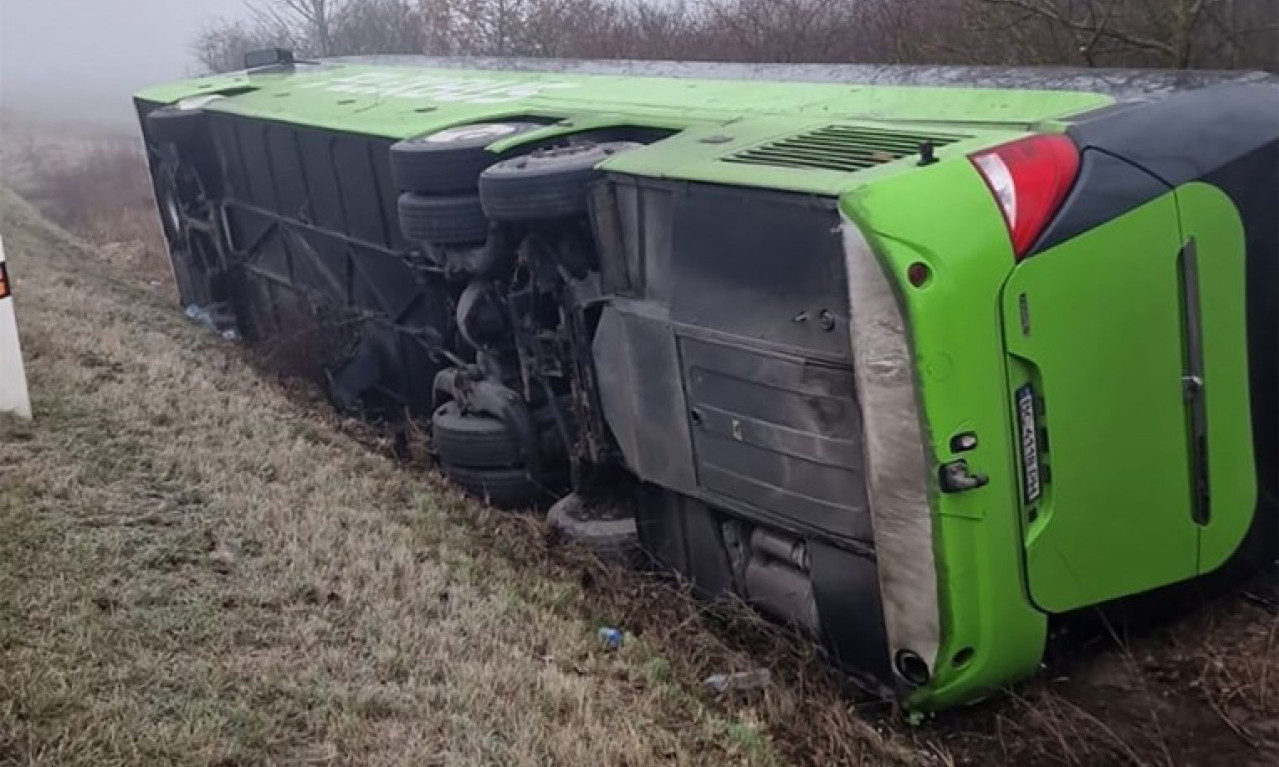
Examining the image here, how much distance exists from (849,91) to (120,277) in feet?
29.4

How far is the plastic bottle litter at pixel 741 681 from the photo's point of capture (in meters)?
4.11

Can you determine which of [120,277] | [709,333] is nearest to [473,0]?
[120,277]

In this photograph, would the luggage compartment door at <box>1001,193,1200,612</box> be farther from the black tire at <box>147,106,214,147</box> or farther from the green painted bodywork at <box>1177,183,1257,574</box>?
the black tire at <box>147,106,214,147</box>

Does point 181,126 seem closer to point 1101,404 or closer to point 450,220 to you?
point 450,220

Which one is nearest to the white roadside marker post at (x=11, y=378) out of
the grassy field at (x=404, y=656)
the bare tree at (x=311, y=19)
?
the grassy field at (x=404, y=656)

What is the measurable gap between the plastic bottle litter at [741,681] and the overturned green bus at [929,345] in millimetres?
209

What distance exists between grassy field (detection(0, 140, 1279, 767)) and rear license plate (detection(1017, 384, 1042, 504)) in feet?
1.99

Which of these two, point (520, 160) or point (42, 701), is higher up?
point (520, 160)

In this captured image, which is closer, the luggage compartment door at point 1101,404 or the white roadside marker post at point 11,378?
the luggage compartment door at point 1101,404

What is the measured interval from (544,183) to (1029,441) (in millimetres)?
2062

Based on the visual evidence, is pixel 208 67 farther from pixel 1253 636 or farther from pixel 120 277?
pixel 1253 636

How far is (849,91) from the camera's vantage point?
18.0 ft

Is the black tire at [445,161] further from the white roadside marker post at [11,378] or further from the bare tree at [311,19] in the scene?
the bare tree at [311,19]

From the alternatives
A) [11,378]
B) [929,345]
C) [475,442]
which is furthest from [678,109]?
[11,378]
